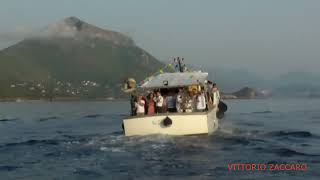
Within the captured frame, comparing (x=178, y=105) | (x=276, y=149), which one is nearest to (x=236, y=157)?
(x=276, y=149)

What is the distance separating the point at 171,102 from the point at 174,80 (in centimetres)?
225

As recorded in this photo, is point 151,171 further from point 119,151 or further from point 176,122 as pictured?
point 176,122

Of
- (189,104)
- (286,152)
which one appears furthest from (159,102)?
(286,152)

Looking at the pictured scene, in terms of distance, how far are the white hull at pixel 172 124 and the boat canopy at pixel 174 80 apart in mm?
3759

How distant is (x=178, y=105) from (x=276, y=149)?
7336 mm

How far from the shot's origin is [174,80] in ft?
123

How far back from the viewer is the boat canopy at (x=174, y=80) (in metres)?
36.2

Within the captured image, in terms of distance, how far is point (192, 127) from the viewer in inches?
1278

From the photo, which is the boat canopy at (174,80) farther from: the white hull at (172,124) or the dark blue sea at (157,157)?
the dark blue sea at (157,157)

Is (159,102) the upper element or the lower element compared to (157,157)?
upper

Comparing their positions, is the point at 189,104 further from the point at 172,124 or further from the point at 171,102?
the point at 172,124

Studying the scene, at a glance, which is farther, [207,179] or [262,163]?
[262,163]

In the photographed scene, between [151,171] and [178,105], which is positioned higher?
[178,105]

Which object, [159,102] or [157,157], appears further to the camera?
[159,102]
